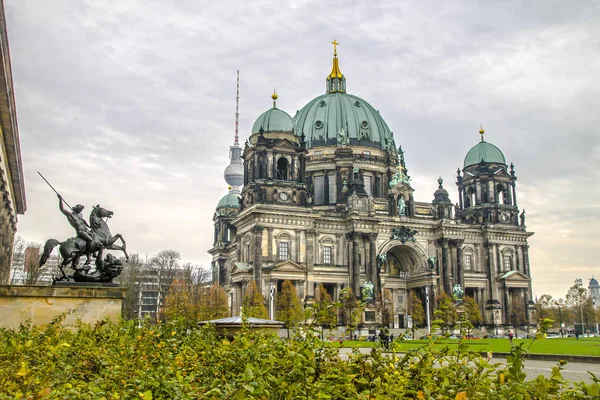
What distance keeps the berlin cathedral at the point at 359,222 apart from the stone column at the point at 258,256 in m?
0.12

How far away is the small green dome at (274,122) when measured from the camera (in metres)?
74.5

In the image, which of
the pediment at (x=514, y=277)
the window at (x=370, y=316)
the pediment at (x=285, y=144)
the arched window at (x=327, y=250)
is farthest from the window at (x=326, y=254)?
the pediment at (x=514, y=277)

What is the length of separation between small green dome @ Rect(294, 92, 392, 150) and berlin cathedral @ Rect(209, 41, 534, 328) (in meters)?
0.21

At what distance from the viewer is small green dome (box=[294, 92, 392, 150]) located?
88.8 meters

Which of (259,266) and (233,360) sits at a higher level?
(259,266)

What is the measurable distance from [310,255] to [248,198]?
10.7 meters

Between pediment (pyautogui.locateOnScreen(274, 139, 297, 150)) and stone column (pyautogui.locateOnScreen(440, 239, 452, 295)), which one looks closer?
pediment (pyautogui.locateOnScreen(274, 139, 297, 150))

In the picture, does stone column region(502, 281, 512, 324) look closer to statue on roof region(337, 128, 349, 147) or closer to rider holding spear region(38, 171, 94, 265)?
statue on roof region(337, 128, 349, 147)

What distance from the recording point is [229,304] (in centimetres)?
7706

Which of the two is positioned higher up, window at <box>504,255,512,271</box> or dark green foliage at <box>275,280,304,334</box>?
window at <box>504,255,512,271</box>

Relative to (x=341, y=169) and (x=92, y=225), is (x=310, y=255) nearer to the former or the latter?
(x=341, y=169)

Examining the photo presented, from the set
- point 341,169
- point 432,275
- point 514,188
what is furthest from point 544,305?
point 341,169

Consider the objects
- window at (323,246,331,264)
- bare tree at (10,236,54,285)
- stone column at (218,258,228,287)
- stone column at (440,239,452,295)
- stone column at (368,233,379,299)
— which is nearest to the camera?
bare tree at (10,236,54,285)

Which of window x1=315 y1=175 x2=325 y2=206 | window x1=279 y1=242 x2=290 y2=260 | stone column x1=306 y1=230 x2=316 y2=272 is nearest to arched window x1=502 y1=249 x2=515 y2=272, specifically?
window x1=315 y1=175 x2=325 y2=206
